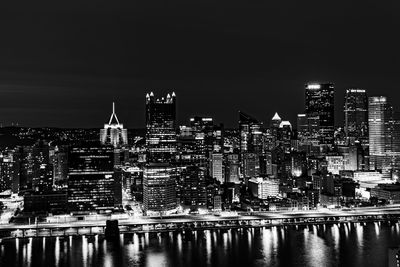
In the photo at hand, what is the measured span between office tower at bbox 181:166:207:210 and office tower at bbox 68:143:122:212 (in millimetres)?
2777

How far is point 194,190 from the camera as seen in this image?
2042 centimetres

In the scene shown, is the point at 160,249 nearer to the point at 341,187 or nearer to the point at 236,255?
the point at 236,255

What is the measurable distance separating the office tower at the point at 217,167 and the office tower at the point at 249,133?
5583 mm

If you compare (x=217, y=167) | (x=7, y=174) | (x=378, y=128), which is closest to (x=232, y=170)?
(x=217, y=167)

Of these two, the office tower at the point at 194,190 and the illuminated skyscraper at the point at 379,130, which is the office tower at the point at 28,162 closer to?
the office tower at the point at 194,190

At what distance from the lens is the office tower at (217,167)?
28922mm

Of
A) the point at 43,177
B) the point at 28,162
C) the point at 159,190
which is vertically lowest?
the point at 159,190

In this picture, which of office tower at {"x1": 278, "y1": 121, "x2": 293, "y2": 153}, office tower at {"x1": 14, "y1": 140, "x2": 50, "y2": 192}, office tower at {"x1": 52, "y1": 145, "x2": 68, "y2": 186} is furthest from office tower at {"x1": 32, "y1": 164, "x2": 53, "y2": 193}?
office tower at {"x1": 278, "y1": 121, "x2": 293, "y2": 153}

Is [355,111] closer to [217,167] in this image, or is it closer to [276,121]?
[276,121]

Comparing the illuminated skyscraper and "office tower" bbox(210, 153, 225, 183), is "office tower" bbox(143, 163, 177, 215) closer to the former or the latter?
"office tower" bbox(210, 153, 225, 183)

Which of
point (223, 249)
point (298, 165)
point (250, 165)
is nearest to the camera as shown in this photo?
point (223, 249)

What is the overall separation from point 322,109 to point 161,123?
47.5ft

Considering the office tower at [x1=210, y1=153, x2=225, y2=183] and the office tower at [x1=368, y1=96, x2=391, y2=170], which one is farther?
the office tower at [x1=368, y1=96, x2=391, y2=170]

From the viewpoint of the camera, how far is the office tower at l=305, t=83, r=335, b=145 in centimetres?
4028
